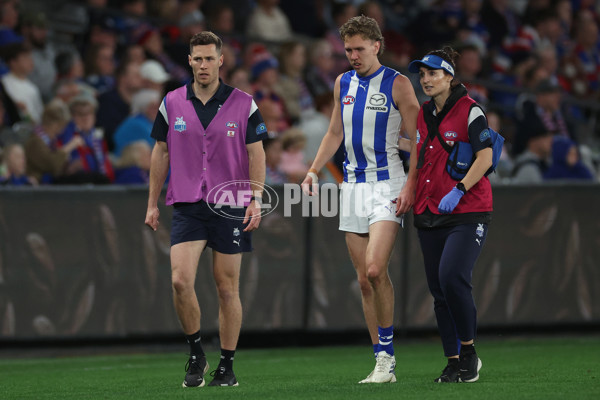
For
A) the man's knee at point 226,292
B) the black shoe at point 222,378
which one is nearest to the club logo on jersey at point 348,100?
the man's knee at point 226,292

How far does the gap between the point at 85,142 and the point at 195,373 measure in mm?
4869

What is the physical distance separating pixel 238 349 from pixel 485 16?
10.4m

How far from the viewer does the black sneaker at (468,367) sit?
26.0 feet

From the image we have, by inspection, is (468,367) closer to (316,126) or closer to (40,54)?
(316,126)

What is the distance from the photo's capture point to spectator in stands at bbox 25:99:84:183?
1197 centimetres

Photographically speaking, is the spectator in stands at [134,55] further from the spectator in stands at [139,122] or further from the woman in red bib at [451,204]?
the woman in red bib at [451,204]

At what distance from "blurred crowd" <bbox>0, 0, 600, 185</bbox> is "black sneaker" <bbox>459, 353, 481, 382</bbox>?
495 cm

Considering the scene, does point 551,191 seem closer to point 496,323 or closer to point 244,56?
point 496,323

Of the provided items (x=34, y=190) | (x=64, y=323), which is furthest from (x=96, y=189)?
(x=64, y=323)

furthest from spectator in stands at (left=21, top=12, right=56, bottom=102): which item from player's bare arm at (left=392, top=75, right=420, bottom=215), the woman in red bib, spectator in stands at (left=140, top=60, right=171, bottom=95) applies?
the woman in red bib

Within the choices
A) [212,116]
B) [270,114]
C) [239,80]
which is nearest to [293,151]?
[270,114]

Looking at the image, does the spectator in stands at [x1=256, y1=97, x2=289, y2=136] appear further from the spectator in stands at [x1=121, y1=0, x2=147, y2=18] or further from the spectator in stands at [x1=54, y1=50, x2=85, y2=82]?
the spectator in stands at [x1=121, y1=0, x2=147, y2=18]

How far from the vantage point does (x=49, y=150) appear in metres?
12.0

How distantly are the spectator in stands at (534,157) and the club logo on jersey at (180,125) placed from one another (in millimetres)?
6597
